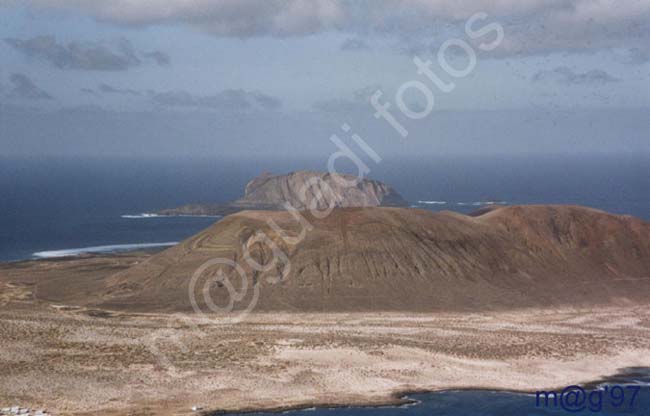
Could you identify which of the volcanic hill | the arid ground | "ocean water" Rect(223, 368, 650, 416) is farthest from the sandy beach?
the volcanic hill

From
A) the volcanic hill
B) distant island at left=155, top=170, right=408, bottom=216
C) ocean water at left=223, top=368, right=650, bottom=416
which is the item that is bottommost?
ocean water at left=223, top=368, right=650, bottom=416

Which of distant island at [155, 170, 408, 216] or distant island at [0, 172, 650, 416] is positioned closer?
distant island at [0, 172, 650, 416]

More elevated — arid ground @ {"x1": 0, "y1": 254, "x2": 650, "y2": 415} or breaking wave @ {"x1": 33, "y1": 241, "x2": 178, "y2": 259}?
breaking wave @ {"x1": 33, "y1": 241, "x2": 178, "y2": 259}

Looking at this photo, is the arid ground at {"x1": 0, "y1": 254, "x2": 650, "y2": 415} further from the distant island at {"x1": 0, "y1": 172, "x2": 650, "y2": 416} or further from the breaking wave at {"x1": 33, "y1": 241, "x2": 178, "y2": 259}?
the breaking wave at {"x1": 33, "y1": 241, "x2": 178, "y2": 259}

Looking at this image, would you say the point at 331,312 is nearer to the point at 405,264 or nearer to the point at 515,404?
the point at 405,264

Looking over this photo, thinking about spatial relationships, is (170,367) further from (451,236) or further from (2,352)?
(451,236)

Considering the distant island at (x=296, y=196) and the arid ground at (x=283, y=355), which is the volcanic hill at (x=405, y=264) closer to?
the arid ground at (x=283, y=355)
